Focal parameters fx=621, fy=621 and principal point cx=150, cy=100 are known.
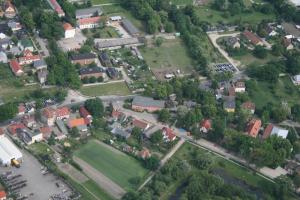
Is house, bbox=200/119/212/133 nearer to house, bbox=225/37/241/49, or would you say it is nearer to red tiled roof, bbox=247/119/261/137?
red tiled roof, bbox=247/119/261/137

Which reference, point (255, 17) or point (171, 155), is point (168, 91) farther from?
point (255, 17)

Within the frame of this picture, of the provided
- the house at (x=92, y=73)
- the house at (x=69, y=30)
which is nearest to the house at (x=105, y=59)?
the house at (x=92, y=73)

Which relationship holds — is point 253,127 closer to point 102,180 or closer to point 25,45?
point 102,180

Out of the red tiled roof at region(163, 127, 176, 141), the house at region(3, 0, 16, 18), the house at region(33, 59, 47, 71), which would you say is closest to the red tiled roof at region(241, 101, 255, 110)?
the red tiled roof at region(163, 127, 176, 141)

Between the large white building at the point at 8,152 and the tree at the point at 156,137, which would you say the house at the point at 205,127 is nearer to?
the tree at the point at 156,137

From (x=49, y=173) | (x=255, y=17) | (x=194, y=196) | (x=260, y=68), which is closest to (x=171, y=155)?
(x=194, y=196)

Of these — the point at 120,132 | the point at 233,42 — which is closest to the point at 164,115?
the point at 120,132
